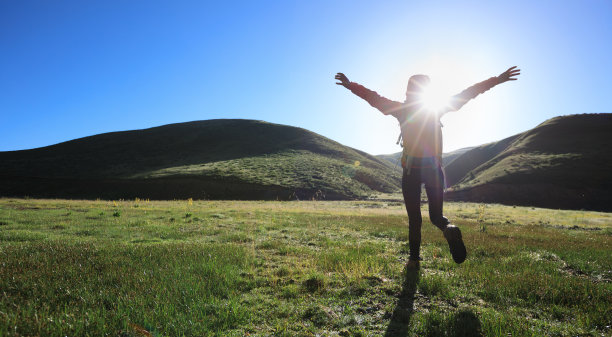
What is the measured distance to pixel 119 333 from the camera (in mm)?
2547

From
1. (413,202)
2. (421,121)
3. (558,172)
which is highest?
(421,121)

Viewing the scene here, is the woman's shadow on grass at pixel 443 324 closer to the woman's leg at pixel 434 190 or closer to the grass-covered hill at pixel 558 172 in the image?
the woman's leg at pixel 434 190

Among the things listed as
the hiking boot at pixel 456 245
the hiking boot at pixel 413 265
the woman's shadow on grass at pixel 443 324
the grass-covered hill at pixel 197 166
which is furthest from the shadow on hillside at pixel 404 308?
the grass-covered hill at pixel 197 166

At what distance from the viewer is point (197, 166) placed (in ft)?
224

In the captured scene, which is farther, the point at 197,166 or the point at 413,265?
the point at 197,166

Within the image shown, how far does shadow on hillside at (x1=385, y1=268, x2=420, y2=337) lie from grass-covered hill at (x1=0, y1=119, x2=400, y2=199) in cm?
4857

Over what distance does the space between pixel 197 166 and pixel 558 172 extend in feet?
282

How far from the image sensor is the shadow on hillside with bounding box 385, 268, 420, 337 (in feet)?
9.43

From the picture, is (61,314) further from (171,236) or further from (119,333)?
(171,236)

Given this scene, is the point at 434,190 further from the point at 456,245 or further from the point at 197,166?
the point at 197,166

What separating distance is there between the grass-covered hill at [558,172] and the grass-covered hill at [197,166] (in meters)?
25.6

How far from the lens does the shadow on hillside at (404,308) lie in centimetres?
288

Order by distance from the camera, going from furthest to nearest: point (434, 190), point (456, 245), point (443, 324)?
point (434, 190) < point (456, 245) < point (443, 324)

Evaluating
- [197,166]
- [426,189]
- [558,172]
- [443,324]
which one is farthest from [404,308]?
[558,172]
